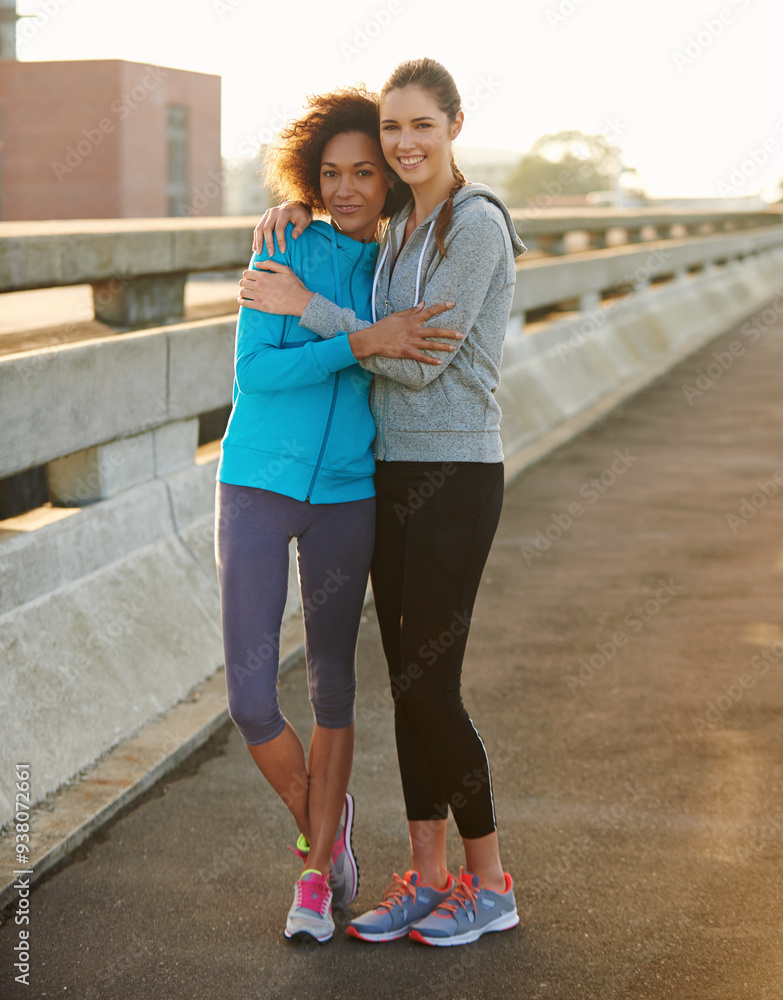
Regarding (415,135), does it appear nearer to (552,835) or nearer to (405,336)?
(405,336)

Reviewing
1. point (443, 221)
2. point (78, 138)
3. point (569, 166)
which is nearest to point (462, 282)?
point (443, 221)

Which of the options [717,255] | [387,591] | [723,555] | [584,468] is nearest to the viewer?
[387,591]

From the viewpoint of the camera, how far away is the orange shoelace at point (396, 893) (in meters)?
3.32

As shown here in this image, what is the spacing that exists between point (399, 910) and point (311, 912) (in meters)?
0.25

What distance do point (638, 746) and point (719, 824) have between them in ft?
2.13

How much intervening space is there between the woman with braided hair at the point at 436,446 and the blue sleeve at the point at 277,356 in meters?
0.06

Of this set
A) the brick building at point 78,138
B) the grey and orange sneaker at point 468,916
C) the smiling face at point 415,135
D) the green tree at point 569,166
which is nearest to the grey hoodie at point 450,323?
the smiling face at point 415,135

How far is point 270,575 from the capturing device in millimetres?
3223

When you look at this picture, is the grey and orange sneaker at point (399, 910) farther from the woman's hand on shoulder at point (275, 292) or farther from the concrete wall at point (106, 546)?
the woman's hand on shoulder at point (275, 292)

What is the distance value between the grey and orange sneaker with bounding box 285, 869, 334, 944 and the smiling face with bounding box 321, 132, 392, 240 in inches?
71.7

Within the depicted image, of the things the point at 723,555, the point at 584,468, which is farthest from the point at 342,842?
the point at 584,468

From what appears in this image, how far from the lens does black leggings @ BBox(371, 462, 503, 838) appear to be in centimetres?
315

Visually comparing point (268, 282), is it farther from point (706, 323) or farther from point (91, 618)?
point (706, 323)

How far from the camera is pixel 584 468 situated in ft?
31.6
